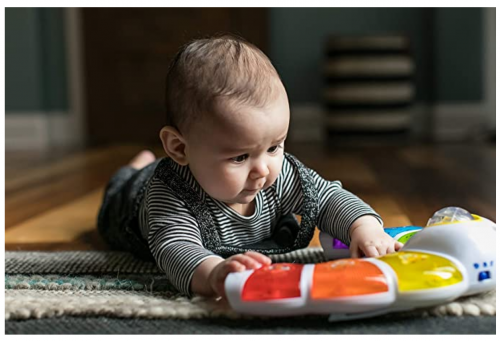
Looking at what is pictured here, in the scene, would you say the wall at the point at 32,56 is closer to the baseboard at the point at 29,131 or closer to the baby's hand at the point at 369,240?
the baseboard at the point at 29,131

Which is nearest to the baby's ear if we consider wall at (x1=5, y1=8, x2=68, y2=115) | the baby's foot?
the baby's foot

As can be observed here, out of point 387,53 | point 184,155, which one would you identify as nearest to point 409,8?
point 387,53

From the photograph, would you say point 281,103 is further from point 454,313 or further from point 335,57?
point 335,57

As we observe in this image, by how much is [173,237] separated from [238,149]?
0.14m

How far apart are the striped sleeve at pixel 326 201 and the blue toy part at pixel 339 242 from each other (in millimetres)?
12

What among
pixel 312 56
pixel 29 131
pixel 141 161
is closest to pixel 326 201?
pixel 141 161

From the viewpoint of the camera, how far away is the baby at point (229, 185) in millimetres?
713

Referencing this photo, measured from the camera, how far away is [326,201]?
887 mm

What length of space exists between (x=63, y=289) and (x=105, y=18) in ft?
8.83

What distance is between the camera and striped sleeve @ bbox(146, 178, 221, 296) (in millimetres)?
734

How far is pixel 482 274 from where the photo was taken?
650mm

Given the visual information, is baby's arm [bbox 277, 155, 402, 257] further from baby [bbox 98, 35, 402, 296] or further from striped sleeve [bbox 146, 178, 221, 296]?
striped sleeve [bbox 146, 178, 221, 296]

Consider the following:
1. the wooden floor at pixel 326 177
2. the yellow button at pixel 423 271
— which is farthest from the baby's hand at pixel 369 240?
the wooden floor at pixel 326 177

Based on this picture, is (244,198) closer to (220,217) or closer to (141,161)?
(220,217)
